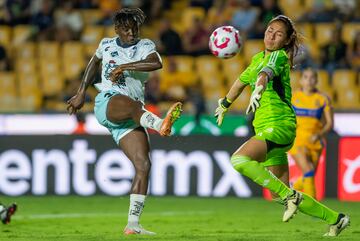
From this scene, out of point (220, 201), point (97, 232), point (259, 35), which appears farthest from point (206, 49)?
point (97, 232)

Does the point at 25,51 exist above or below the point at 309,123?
above

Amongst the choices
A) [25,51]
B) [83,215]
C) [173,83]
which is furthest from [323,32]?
[83,215]

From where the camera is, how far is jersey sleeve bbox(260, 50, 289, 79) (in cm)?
910

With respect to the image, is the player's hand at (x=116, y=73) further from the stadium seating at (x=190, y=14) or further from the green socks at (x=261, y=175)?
the stadium seating at (x=190, y=14)

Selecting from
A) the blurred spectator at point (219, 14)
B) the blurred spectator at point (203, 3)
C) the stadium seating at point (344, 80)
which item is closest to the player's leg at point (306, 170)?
the stadium seating at point (344, 80)

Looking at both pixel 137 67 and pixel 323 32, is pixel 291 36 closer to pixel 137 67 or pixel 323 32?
pixel 137 67

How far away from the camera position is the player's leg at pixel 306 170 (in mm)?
13250

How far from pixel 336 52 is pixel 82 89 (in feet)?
32.3

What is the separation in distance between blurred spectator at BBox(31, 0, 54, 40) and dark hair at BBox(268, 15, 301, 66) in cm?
1272

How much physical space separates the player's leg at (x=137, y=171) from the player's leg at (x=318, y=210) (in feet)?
4.11

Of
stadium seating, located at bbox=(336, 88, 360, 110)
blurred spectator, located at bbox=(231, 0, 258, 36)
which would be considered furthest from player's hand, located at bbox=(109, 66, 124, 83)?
blurred spectator, located at bbox=(231, 0, 258, 36)

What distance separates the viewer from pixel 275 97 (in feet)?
30.9

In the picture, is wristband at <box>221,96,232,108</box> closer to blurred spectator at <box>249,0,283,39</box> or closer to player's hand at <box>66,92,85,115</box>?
player's hand at <box>66,92,85,115</box>

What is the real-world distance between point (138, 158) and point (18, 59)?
11969 mm
